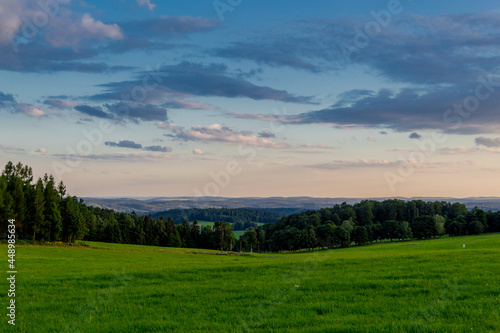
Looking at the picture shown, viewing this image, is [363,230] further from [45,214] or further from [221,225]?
[45,214]

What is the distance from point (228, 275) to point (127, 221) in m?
132

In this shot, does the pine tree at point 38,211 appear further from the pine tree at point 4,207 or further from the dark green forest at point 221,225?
the pine tree at point 4,207

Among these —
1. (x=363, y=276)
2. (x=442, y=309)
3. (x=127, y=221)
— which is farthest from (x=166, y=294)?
(x=127, y=221)

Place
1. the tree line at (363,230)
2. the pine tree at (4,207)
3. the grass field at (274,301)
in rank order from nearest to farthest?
the grass field at (274,301)
the pine tree at (4,207)
the tree line at (363,230)

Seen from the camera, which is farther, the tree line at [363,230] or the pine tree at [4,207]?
the tree line at [363,230]

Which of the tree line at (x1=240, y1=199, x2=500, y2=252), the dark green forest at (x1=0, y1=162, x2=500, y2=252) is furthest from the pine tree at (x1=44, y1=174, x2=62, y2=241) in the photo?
the tree line at (x1=240, y1=199, x2=500, y2=252)

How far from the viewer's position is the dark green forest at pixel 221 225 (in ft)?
282

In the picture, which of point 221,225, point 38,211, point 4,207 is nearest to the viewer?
point 4,207

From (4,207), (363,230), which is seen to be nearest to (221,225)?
(363,230)

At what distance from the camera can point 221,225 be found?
12850 centimetres

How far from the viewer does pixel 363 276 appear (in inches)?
688

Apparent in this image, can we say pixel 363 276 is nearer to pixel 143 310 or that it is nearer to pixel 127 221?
pixel 143 310

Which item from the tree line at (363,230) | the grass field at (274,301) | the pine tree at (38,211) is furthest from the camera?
the tree line at (363,230)

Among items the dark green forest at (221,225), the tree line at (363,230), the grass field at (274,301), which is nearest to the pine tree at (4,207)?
the dark green forest at (221,225)
